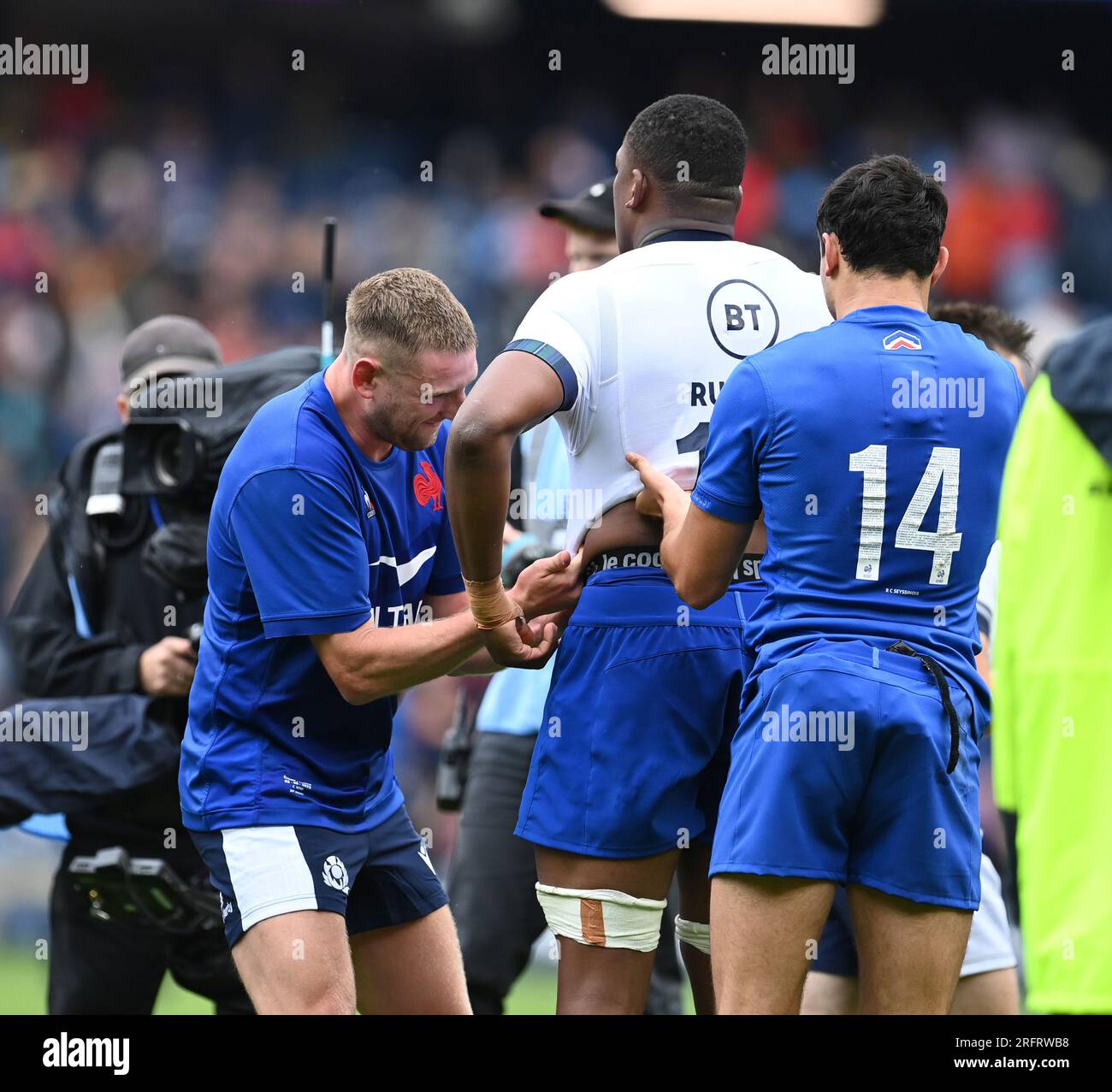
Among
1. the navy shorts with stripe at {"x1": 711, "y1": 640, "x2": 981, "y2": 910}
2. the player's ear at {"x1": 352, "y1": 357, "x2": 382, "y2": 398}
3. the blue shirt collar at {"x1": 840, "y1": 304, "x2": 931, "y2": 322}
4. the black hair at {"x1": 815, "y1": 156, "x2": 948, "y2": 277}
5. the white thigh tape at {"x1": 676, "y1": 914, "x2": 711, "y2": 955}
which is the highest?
the black hair at {"x1": 815, "y1": 156, "x2": 948, "y2": 277}

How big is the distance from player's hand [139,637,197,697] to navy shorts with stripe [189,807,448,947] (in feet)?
3.40

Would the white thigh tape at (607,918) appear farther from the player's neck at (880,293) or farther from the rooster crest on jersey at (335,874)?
the player's neck at (880,293)

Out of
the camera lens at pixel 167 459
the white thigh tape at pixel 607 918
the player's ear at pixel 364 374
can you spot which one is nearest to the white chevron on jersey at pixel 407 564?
the player's ear at pixel 364 374

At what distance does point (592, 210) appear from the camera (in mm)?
4934

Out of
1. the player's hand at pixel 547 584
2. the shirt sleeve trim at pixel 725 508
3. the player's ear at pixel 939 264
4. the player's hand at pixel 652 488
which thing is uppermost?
the player's ear at pixel 939 264

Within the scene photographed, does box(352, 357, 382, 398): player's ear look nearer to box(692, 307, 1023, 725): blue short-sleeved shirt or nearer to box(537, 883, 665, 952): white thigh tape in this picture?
box(692, 307, 1023, 725): blue short-sleeved shirt

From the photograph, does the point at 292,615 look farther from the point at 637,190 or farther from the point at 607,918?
the point at 637,190

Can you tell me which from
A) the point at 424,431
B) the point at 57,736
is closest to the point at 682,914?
the point at 424,431

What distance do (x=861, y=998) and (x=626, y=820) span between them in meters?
0.56

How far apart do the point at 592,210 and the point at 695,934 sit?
246cm

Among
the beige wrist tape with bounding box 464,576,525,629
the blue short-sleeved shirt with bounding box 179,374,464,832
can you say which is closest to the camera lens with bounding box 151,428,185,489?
the blue short-sleeved shirt with bounding box 179,374,464,832

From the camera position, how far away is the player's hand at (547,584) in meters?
3.23

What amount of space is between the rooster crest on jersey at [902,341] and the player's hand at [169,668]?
2.18 metres

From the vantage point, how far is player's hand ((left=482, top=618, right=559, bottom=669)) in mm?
3211
